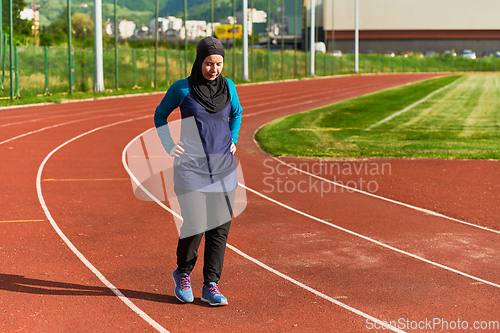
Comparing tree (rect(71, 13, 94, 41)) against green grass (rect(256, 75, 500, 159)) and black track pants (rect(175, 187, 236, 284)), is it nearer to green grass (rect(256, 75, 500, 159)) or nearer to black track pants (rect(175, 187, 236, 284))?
green grass (rect(256, 75, 500, 159))

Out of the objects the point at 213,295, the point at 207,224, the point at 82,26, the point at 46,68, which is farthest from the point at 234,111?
the point at 82,26

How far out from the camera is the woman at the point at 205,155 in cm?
496

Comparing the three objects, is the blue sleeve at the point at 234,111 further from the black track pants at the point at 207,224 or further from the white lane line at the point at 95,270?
the white lane line at the point at 95,270

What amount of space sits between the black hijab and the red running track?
178 cm

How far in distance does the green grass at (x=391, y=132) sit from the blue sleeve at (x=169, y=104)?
9541 millimetres

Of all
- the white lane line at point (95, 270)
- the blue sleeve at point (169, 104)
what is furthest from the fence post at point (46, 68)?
the blue sleeve at point (169, 104)

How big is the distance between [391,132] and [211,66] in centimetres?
1505

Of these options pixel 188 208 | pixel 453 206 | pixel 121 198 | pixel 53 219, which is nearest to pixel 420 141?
pixel 453 206

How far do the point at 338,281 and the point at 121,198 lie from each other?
4765 mm

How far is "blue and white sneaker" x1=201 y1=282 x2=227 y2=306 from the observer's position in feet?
17.2

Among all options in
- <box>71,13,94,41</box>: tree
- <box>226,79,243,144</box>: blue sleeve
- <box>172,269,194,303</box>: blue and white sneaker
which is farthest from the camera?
<box>71,13,94,41</box>: tree

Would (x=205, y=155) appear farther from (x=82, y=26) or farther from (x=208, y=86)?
(x=82, y=26)

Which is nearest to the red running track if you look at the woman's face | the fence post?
the woman's face

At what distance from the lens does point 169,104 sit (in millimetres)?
5070
